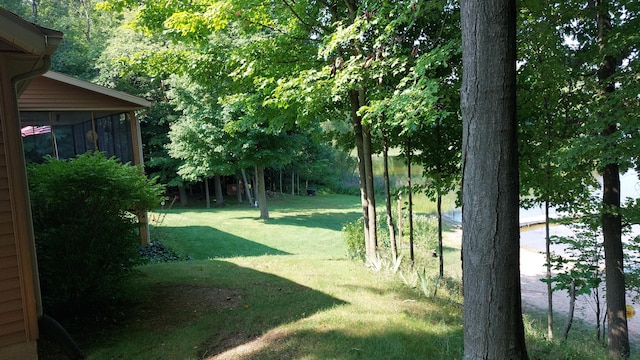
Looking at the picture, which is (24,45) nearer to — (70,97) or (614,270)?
(70,97)

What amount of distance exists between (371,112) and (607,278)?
15.4 ft

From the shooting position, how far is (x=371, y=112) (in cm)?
504

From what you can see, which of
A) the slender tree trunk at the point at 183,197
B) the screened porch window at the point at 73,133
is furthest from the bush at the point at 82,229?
the slender tree trunk at the point at 183,197

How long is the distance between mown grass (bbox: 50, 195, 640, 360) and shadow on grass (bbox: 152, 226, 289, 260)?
3.76 meters

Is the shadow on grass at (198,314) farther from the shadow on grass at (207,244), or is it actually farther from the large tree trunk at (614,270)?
the shadow on grass at (207,244)

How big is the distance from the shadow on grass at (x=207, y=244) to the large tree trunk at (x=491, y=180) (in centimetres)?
960

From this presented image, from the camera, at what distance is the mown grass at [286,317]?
358 cm

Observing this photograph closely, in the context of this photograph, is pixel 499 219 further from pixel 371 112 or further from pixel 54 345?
pixel 54 345

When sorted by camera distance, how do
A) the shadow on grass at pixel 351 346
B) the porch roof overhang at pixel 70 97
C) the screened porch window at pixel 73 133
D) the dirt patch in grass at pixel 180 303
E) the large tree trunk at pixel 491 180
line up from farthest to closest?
the screened porch window at pixel 73 133
the porch roof overhang at pixel 70 97
the dirt patch in grass at pixel 180 303
the shadow on grass at pixel 351 346
the large tree trunk at pixel 491 180

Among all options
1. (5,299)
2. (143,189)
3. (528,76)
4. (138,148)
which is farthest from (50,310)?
(528,76)

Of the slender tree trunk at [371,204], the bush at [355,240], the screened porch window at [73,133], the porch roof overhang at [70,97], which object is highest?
the porch roof overhang at [70,97]

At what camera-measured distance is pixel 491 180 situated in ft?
6.97

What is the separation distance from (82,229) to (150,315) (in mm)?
1336

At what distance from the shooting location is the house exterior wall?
346 centimetres
